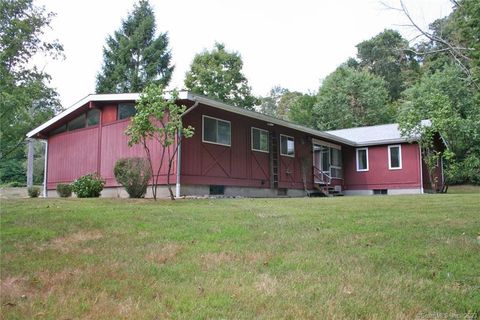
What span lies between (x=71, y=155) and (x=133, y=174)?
230 inches

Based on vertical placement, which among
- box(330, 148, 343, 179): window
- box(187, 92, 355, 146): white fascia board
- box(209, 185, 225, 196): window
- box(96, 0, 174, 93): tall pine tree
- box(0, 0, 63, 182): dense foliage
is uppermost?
box(96, 0, 174, 93): tall pine tree

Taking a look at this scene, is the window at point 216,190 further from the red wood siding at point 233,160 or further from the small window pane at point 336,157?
the small window pane at point 336,157

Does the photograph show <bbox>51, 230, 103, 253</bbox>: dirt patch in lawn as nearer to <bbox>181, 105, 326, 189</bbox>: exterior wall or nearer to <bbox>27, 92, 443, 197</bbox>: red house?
<bbox>27, 92, 443, 197</bbox>: red house

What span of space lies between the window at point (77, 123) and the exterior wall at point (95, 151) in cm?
20

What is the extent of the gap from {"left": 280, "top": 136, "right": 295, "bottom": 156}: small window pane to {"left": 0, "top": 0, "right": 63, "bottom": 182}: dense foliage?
11.6 m

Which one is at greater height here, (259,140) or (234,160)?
(259,140)

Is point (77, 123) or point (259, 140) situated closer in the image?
point (259, 140)

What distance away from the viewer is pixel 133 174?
11.5 metres

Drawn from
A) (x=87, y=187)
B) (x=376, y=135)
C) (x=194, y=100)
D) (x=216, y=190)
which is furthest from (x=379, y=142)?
(x=87, y=187)

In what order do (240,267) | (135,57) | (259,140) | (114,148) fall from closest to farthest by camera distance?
(240,267) < (114,148) < (259,140) < (135,57)

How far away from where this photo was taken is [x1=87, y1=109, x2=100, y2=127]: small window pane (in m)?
15.2

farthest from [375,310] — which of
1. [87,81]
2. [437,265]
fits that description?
[87,81]

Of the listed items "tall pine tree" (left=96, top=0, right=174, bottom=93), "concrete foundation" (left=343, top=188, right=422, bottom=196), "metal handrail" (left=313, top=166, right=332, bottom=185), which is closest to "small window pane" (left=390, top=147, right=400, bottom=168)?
"concrete foundation" (left=343, top=188, right=422, bottom=196)

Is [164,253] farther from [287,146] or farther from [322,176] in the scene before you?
[322,176]
